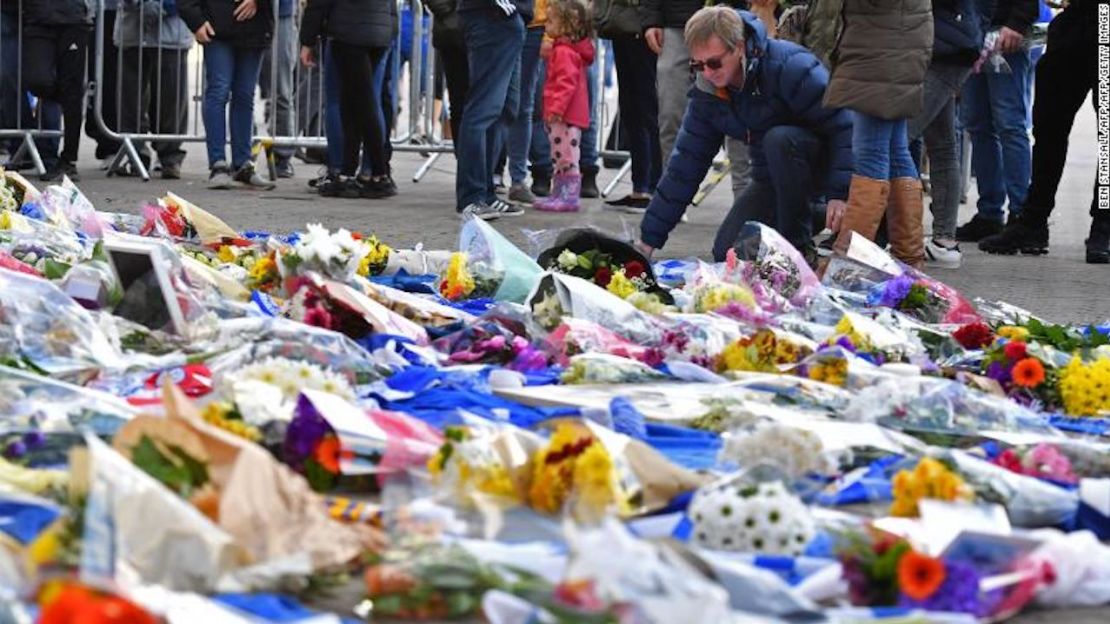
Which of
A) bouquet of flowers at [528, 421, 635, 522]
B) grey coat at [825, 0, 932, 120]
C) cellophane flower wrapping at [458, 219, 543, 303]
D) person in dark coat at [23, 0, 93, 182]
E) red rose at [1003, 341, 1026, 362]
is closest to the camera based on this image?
bouquet of flowers at [528, 421, 635, 522]

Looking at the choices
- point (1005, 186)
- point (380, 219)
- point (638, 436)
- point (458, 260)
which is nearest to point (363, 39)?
point (380, 219)

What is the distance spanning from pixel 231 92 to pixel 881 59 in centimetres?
545

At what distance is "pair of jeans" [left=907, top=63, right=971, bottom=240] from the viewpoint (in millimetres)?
10055

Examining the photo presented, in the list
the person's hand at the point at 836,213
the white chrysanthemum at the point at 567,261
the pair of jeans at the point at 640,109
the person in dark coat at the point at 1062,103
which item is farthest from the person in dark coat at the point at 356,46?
the white chrysanthemum at the point at 567,261

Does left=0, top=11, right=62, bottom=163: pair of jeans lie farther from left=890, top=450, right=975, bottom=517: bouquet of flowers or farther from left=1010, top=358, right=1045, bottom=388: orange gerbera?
left=890, top=450, right=975, bottom=517: bouquet of flowers

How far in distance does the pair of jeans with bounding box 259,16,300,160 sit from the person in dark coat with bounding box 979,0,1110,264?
5.35m

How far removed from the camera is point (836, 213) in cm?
888

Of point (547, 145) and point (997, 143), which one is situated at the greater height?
point (997, 143)

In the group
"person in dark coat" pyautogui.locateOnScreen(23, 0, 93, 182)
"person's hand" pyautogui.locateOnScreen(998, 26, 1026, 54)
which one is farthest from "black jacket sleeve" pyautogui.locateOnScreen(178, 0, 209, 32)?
"person's hand" pyautogui.locateOnScreen(998, 26, 1026, 54)

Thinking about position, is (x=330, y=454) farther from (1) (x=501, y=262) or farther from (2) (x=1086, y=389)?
(1) (x=501, y=262)

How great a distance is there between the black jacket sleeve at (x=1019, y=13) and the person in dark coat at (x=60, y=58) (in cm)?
566

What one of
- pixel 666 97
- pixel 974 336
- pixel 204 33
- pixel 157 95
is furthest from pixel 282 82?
pixel 974 336

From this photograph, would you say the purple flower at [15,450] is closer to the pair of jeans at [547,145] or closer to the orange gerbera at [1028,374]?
→ the orange gerbera at [1028,374]

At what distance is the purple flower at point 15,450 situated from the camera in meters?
4.54
